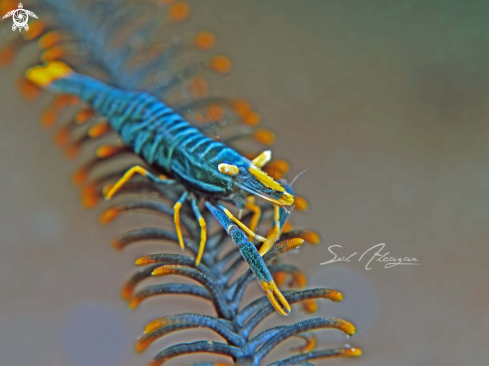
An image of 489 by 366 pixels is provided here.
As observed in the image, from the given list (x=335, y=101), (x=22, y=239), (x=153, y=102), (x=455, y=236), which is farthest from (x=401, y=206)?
(x=22, y=239)

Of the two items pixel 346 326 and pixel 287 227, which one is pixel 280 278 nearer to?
pixel 287 227

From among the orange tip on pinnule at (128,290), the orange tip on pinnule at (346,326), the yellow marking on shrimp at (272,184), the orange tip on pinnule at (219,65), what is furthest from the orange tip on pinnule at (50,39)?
the orange tip on pinnule at (346,326)

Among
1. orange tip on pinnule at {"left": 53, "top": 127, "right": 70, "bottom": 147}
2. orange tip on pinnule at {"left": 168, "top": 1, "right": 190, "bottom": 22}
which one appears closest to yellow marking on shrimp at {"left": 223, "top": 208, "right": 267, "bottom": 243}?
orange tip on pinnule at {"left": 53, "top": 127, "right": 70, "bottom": 147}

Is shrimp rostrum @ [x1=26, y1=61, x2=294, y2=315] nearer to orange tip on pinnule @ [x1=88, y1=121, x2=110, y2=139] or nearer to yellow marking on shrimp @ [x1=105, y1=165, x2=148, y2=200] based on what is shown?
yellow marking on shrimp @ [x1=105, y1=165, x2=148, y2=200]

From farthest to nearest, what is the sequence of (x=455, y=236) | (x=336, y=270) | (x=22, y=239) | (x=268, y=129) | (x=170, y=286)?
(x=455, y=236)
(x=22, y=239)
(x=268, y=129)
(x=336, y=270)
(x=170, y=286)

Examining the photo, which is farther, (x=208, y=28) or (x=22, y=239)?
(x=208, y=28)

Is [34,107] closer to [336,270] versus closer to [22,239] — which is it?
[22,239]

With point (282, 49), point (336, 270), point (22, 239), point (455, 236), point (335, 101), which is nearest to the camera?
point (336, 270)
